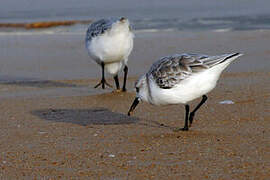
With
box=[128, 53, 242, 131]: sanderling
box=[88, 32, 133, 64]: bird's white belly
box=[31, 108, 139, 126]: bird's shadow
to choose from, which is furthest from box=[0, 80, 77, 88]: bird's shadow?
box=[128, 53, 242, 131]: sanderling

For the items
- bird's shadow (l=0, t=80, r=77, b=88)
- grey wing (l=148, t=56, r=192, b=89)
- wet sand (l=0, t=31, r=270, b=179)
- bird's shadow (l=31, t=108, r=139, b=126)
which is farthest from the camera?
bird's shadow (l=0, t=80, r=77, b=88)

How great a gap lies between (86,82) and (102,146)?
4341 millimetres

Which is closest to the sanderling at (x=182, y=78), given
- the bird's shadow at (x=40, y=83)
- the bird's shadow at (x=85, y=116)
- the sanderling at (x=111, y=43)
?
the bird's shadow at (x=85, y=116)

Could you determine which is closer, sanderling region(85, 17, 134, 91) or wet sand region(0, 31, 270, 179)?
wet sand region(0, 31, 270, 179)

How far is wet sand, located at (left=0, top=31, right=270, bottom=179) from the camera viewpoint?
5266 mm

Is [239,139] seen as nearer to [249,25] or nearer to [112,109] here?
[112,109]

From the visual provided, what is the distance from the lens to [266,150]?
5684mm

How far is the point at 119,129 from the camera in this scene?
6770 mm

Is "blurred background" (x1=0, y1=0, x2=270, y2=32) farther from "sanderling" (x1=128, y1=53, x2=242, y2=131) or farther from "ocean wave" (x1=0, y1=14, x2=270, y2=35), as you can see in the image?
"sanderling" (x1=128, y1=53, x2=242, y2=131)

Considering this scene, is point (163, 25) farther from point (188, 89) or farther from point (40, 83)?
point (188, 89)

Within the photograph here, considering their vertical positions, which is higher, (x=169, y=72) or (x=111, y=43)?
(x=169, y=72)

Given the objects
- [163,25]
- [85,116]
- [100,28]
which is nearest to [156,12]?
[163,25]

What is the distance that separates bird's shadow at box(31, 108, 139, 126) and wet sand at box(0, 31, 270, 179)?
13mm

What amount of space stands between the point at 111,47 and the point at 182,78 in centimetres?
324
